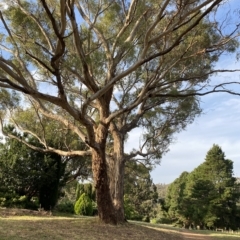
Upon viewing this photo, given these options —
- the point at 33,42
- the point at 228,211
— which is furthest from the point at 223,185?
the point at 33,42

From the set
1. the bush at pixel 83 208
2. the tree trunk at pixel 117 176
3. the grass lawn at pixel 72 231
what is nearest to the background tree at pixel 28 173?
the bush at pixel 83 208

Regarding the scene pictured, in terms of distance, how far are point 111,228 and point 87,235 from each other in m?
1.53

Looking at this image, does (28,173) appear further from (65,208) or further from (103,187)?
(103,187)

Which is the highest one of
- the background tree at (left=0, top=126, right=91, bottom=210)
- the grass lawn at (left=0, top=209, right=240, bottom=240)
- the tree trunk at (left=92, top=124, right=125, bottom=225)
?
the background tree at (left=0, top=126, right=91, bottom=210)

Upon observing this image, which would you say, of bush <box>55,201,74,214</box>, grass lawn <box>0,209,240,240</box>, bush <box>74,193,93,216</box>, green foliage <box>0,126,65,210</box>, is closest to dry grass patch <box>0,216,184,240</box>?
grass lawn <box>0,209,240,240</box>

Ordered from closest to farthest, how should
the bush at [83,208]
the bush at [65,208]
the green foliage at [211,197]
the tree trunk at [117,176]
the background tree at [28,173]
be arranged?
the tree trunk at [117,176], the background tree at [28,173], the bush at [83,208], the bush at [65,208], the green foliage at [211,197]

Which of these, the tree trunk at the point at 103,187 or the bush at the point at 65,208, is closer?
the tree trunk at the point at 103,187

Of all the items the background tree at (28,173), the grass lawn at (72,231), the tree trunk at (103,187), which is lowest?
the grass lawn at (72,231)

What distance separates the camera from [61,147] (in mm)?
14914

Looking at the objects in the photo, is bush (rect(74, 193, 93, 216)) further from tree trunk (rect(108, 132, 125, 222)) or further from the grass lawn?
the grass lawn

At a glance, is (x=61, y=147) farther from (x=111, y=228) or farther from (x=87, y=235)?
(x=87, y=235)

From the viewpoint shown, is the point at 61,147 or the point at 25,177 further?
the point at 61,147

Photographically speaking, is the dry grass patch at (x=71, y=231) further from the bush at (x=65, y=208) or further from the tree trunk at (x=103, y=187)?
A: the bush at (x=65, y=208)

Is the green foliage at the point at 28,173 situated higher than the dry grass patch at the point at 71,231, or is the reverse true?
the green foliage at the point at 28,173
